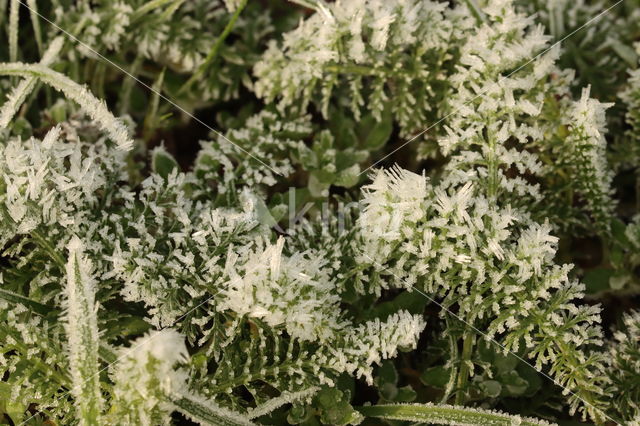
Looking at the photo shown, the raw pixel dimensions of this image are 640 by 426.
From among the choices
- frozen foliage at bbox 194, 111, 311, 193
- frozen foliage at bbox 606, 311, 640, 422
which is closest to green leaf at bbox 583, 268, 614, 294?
frozen foliage at bbox 606, 311, 640, 422

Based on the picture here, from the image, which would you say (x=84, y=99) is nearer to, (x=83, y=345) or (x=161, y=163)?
(x=161, y=163)

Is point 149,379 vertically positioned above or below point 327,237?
below

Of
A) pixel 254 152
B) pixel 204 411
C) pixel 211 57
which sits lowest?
A: pixel 204 411

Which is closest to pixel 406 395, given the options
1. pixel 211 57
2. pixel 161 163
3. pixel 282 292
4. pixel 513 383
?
pixel 513 383

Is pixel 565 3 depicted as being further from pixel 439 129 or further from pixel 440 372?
pixel 440 372

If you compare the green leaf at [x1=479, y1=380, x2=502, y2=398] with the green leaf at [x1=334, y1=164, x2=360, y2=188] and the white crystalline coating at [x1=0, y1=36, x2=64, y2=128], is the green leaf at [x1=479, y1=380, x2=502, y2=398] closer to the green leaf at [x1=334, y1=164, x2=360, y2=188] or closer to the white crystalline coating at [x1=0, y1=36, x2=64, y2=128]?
the green leaf at [x1=334, y1=164, x2=360, y2=188]

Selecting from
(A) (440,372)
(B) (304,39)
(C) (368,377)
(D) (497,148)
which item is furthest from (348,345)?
(B) (304,39)
